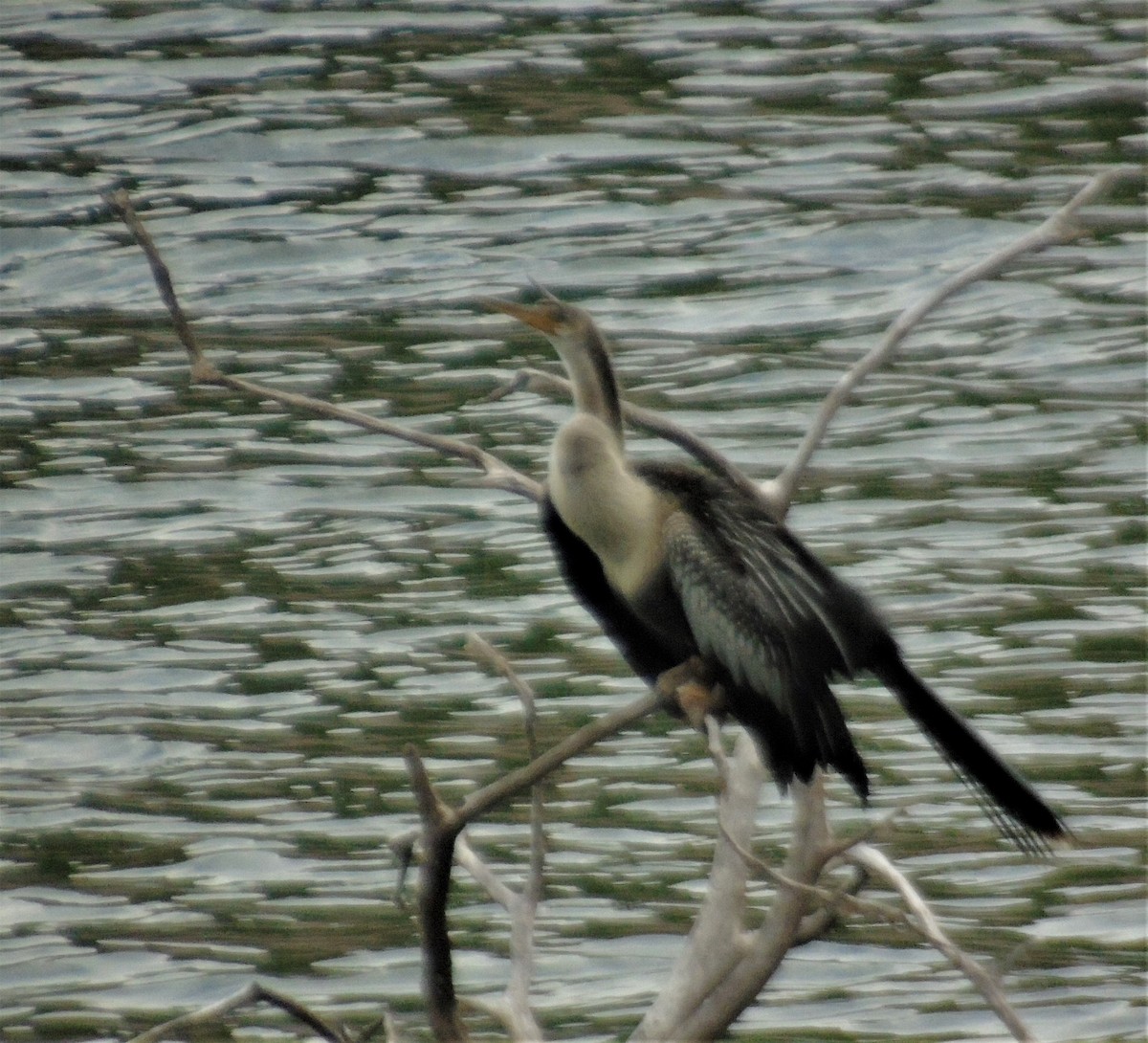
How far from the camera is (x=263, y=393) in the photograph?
4.04m

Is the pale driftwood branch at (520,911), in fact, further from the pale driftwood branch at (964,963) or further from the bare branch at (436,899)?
the pale driftwood branch at (964,963)

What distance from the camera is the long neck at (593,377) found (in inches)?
177

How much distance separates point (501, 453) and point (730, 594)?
564 cm

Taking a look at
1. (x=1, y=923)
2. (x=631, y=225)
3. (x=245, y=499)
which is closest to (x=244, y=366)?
(x=245, y=499)

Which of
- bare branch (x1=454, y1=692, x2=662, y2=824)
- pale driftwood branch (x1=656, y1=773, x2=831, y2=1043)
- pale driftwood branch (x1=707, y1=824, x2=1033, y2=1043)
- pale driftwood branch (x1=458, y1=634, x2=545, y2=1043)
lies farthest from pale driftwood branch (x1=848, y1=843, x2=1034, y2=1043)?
pale driftwood branch (x1=458, y1=634, x2=545, y2=1043)

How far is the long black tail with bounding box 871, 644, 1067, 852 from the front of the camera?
4.24 metres

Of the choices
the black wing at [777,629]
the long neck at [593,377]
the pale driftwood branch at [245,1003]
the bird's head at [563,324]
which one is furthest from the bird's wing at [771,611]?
the pale driftwood branch at [245,1003]

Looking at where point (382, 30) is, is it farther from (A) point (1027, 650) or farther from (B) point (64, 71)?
(A) point (1027, 650)

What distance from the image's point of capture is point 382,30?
14945 mm

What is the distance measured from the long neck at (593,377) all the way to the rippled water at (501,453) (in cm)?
71

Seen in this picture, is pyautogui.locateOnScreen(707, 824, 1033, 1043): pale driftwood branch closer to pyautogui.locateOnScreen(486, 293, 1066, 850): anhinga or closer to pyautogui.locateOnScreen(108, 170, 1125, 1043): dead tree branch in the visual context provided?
pyautogui.locateOnScreen(108, 170, 1125, 1043): dead tree branch

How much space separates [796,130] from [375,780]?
695 centimetres

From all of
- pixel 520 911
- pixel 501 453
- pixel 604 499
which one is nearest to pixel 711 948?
pixel 520 911

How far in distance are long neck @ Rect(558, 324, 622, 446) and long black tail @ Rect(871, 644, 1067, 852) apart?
0.73m
